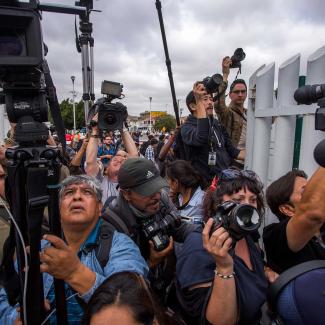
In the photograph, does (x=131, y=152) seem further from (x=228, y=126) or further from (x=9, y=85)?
(x=9, y=85)

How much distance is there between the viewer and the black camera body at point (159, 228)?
2010mm

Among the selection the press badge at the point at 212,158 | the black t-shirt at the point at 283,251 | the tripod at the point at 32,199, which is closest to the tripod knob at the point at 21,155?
the tripod at the point at 32,199

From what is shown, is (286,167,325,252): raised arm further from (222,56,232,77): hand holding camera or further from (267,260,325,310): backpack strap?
(222,56,232,77): hand holding camera

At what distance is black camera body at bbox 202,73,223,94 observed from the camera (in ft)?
8.54

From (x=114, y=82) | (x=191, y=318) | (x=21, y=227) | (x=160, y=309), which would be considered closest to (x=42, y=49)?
(x=21, y=227)

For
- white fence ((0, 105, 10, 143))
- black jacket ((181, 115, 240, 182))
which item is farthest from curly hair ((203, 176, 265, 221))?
white fence ((0, 105, 10, 143))

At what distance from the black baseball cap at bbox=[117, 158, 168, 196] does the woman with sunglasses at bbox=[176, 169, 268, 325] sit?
0.55 m

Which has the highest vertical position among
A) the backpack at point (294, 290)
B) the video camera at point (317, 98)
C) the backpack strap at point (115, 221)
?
the video camera at point (317, 98)

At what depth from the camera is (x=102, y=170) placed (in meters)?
3.49

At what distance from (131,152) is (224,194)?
1.52m

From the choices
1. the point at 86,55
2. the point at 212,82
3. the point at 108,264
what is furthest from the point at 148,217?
the point at 86,55

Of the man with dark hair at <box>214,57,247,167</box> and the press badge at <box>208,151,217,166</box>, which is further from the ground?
the man with dark hair at <box>214,57,247,167</box>

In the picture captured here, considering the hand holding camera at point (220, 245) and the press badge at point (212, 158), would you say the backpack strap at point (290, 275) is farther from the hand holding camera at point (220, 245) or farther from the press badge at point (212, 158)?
the press badge at point (212, 158)

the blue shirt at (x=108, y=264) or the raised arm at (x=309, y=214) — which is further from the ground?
the raised arm at (x=309, y=214)
